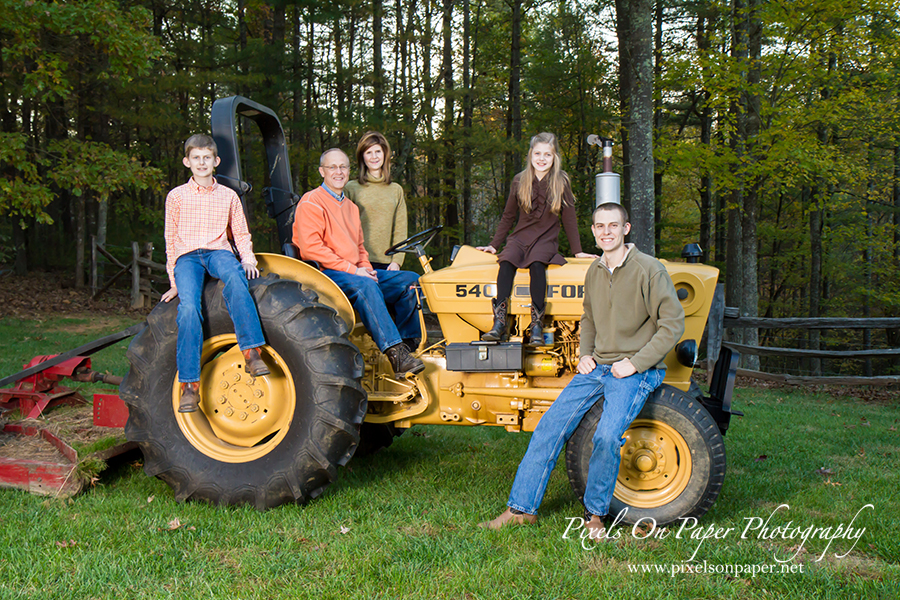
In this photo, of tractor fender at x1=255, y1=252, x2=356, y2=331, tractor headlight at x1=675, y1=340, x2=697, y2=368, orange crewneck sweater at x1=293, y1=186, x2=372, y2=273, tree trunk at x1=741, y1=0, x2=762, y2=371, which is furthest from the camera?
tree trunk at x1=741, y1=0, x2=762, y2=371

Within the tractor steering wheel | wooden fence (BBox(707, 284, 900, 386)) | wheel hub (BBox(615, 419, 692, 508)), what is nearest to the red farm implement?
the tractor steering wheel

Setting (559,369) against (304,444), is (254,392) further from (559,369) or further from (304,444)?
(559,369)

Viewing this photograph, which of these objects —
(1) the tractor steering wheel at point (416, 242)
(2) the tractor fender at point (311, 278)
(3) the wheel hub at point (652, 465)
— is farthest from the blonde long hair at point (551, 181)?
(3) the wheel hub at point (652, 465)

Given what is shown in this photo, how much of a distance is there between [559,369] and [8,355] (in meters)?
7.88

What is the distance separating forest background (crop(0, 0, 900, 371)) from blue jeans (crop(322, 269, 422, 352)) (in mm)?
4600

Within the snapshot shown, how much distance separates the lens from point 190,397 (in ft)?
11.1

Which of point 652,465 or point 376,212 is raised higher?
point 376,212

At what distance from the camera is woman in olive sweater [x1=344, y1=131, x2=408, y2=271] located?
438 centimetres

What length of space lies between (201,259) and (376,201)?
1269 millimetres

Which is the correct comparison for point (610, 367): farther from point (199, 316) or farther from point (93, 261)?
point (93, 261)

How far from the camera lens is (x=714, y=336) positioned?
28.5 feet

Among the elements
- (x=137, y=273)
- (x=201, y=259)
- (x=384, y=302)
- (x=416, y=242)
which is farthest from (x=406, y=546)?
(x=137, y=273)

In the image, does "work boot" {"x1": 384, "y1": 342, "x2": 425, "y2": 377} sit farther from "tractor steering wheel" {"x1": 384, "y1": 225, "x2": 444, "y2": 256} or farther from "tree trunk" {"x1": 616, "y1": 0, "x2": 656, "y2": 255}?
"tree trunk" {"x1": 616, "y1": 0, "x2": 656, "y2": 255}

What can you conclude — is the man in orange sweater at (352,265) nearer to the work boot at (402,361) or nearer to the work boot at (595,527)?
the work boot at (402,361)
